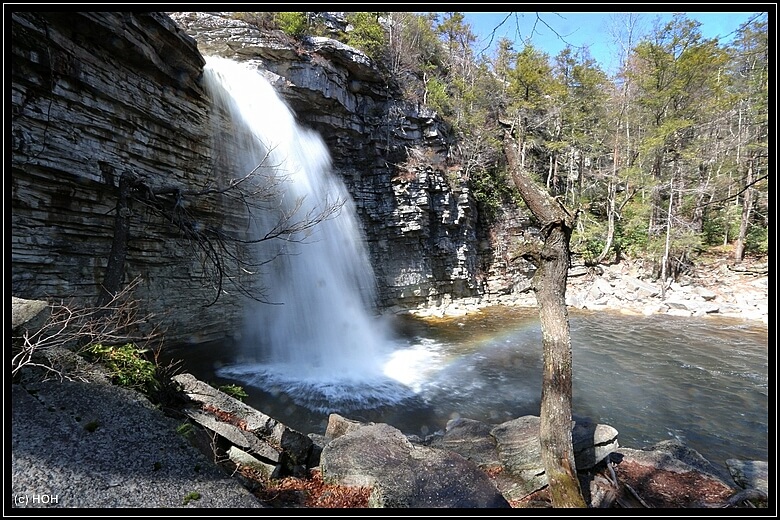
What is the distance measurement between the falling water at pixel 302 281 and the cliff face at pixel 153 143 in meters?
1.00

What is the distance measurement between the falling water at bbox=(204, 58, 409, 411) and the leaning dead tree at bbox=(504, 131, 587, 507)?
4773 mm

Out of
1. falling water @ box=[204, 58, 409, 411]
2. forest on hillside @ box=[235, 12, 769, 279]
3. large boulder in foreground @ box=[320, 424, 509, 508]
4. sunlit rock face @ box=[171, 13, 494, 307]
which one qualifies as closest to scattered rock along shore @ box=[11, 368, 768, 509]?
large boulder in foreground @ box=[320, 424, 509, 508]

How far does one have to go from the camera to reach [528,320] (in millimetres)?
14773

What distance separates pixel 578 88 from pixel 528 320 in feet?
53.5

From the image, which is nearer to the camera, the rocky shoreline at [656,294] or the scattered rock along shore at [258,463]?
the scattered rock along shore at [258,463]

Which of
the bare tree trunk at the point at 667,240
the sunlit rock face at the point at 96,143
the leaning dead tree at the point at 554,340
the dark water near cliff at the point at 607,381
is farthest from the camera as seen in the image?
the bare tree trunk at the point at 667,240

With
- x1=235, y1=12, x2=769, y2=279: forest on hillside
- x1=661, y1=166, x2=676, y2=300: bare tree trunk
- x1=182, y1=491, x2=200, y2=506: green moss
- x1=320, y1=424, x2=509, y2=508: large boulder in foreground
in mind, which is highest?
x1=235, y1=12, x2=769, y2=279: forest on hillside

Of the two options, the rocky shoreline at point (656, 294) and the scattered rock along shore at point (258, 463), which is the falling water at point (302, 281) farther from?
the rocky shoreline at point (656, 294)

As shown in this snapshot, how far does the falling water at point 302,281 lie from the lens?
8688 millimetres

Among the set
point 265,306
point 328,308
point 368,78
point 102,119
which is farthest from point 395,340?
point 368,78

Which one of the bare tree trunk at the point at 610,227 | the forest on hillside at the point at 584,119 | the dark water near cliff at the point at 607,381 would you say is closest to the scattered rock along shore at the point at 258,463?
the dark water near cliff at the point at 607,381

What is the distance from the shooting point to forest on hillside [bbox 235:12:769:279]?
13.6 meters

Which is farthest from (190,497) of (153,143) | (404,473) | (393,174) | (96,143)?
(393,174)

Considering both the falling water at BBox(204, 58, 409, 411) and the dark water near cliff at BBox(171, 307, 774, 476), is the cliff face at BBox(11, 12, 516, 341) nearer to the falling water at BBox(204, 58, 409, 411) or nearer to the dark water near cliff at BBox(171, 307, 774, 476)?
the falling water at BBox(204, 58, 409, 411)
